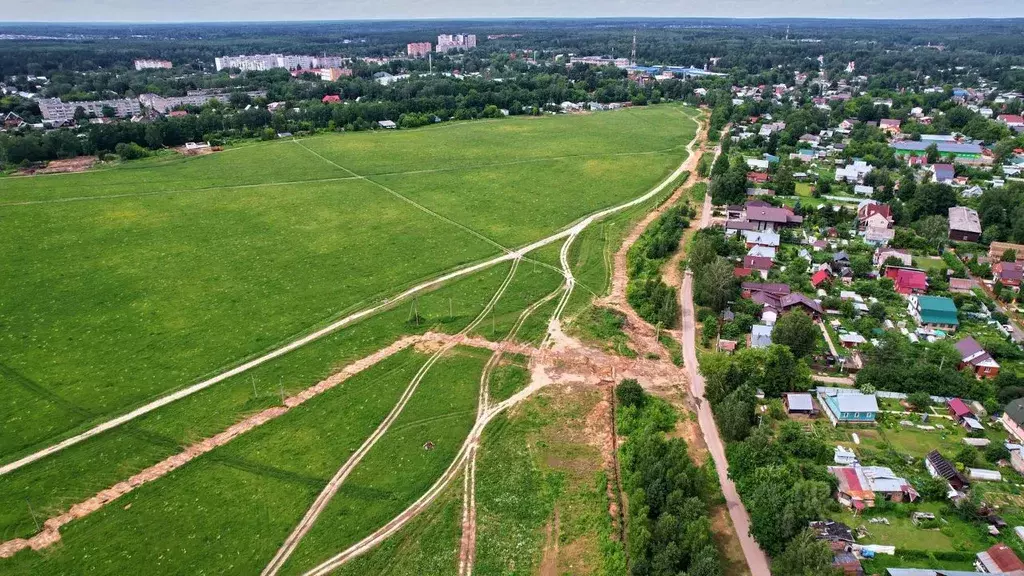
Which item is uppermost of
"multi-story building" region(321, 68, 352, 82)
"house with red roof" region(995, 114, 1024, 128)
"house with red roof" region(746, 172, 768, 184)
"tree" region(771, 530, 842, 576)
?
"multi-story building" region(321, 68, 352, 82)

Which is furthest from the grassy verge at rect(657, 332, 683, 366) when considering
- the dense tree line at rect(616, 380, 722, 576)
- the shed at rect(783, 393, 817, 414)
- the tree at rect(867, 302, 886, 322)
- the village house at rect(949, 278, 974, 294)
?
the village house at rect(949, 278, 974, 294)

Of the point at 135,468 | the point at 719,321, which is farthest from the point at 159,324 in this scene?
the point at 719,321

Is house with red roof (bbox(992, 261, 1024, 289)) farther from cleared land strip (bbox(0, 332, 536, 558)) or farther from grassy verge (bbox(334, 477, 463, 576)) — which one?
grassy verge (bbox(334, 477, 463, 576))

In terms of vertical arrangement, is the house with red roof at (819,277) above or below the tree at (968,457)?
above

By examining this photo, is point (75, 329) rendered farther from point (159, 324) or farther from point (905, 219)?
point (905, 219)

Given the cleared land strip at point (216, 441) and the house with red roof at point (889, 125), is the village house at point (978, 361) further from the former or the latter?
the house with red roof at point (889, 125)

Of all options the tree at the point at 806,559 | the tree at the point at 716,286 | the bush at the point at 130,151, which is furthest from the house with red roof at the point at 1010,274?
the bush at the point at 130,151
